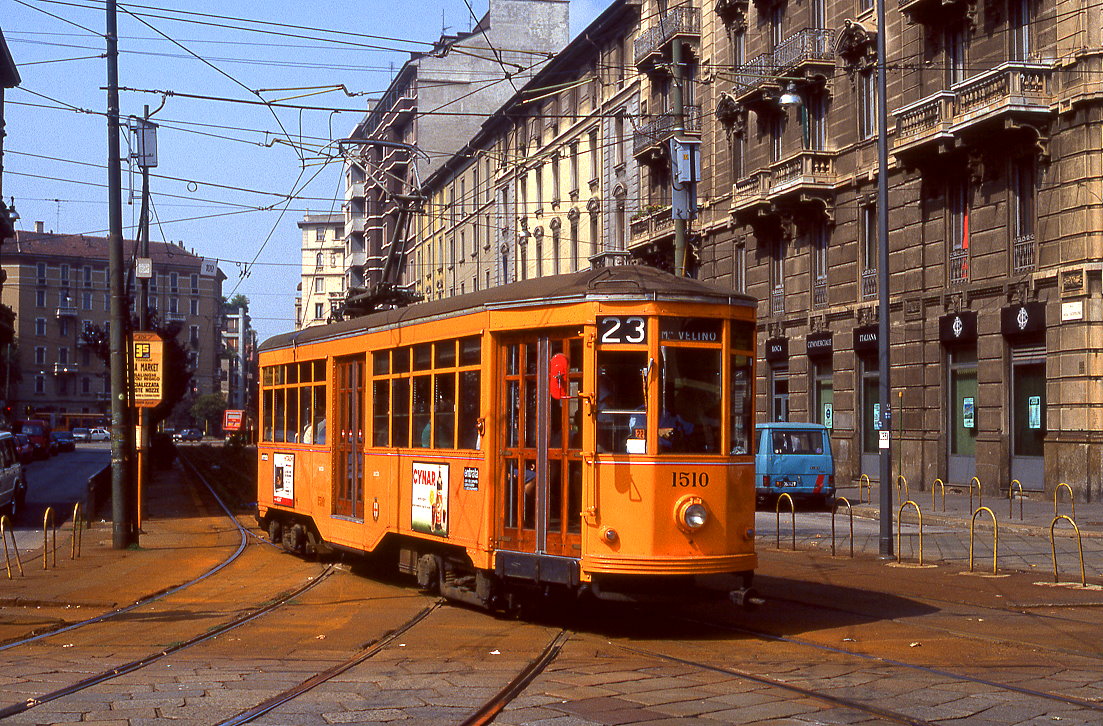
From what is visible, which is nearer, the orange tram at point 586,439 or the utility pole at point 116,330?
the orange tram at point 586,439

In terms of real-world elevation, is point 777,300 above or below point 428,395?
above

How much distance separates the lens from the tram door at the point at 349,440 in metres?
14.7

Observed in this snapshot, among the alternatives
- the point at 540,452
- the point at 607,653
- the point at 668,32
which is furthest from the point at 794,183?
the point at 607,653

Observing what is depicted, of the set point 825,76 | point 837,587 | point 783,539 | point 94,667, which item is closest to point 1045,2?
point 825,76

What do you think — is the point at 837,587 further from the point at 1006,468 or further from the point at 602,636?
the point at 1006,468

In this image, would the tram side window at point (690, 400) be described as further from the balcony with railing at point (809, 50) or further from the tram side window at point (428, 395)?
the balcony with railing at point (809, 50)

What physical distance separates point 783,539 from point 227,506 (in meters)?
13.4

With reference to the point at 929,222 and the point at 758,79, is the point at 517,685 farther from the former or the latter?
the point at 758,79

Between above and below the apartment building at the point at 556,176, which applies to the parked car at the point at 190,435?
below

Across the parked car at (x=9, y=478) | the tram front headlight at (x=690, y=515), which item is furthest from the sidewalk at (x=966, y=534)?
the parked car at (x=9, y=478)

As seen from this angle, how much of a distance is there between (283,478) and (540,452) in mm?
7642

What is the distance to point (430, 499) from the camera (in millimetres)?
12570

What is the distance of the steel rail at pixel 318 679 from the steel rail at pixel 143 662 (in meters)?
1.25

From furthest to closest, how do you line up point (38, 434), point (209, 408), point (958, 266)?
point (209, 408)
point (38, 434)
point (958, 266)
